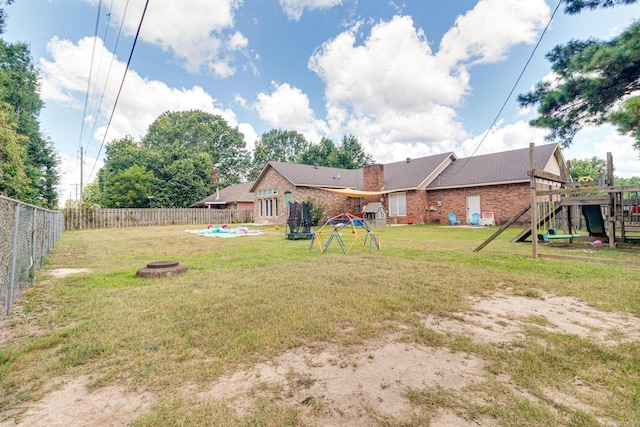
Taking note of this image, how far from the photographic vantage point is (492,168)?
741 inches

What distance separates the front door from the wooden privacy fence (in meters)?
19.9

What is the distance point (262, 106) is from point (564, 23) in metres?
31.4

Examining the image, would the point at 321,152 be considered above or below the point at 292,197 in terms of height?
above

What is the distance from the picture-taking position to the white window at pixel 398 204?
21.0 metres

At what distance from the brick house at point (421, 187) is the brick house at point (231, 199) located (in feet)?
22.1

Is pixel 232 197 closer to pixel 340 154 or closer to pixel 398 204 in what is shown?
pixel 340 154

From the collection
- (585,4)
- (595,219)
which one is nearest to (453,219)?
(595,219)

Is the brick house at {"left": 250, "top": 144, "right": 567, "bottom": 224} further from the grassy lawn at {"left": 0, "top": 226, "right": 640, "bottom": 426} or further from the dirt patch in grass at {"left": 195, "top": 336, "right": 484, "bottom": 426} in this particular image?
the dirt patch in grass at {"left": 195, "top": 336, "right": 484, "bottom": 426}

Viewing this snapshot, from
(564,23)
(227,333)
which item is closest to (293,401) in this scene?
(227,333)

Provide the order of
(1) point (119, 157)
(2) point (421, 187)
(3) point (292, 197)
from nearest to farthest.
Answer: (2) point (421, 187) → (3) point (292, 197) → (1) point (119, 157)

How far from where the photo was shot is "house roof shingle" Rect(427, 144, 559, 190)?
17297 millimetres

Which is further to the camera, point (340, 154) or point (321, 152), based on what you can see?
point (321, 152)

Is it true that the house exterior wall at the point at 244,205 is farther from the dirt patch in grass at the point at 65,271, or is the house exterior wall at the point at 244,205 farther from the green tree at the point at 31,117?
the dirt patch in grass at the point at 65,271

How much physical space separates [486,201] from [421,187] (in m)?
4.11
